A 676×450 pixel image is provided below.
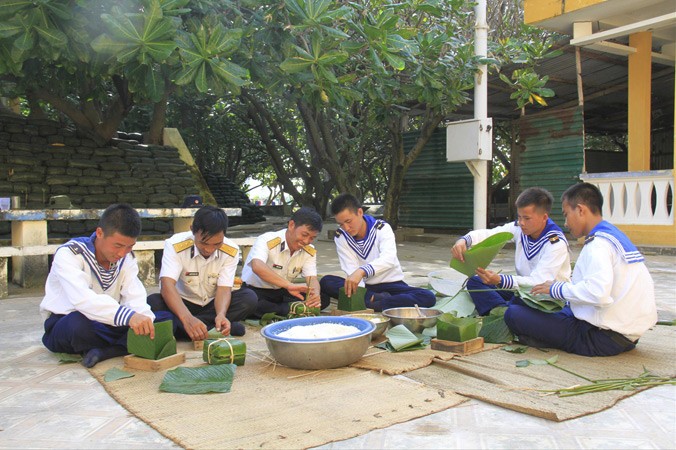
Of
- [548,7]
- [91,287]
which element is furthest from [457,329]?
[548,7]

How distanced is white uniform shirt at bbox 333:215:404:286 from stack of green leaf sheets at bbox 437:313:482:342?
1216 millimetres

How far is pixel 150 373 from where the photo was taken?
293 centimetres

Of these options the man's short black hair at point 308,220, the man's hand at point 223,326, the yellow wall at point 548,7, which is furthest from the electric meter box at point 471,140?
the man's hand at point 223,326

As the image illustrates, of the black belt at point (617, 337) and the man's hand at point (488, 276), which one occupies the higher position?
the man's hand at point (488, 276)

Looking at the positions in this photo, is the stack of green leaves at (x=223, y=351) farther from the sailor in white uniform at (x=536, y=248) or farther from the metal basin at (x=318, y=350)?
the sailor in white uniform at (x=536, y=248)

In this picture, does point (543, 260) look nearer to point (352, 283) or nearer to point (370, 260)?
point (352, 283)

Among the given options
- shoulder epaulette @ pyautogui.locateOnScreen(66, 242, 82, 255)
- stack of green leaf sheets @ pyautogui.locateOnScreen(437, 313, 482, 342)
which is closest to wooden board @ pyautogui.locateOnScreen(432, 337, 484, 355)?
stack of green leaf sheets @ pyautogui.locateOnScreen(437, 313, 482, 342)

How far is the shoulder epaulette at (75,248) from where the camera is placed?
Answer: 10.1 ft

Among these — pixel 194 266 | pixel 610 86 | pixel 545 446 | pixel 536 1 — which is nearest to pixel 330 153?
pixel 536 1

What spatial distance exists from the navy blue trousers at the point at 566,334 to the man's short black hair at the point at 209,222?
1.82 m

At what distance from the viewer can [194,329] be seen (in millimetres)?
3412

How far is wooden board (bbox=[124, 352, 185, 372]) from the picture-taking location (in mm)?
2951

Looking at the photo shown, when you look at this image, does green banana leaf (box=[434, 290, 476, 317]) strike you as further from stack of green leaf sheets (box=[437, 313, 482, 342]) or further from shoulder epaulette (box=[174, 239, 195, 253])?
shoulder epaulette (box=[174, 239, 195, 253])

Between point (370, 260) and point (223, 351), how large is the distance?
1.93m
